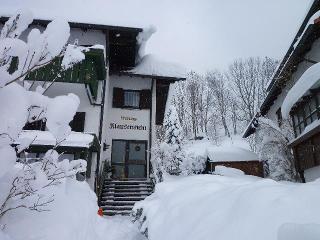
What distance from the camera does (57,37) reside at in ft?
7.34

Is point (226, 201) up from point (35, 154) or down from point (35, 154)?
down

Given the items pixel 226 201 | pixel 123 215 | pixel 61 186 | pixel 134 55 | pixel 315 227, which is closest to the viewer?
pixel 315 227

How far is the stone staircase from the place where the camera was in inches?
514

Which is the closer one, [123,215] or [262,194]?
[262,194]

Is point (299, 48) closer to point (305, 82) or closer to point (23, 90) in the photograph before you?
point (305, 82)

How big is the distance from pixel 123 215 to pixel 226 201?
9.81 m

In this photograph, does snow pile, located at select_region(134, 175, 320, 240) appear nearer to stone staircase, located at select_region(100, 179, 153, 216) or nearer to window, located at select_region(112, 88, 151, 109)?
stone staircase, located at select_region(100, 179, 153, 216)

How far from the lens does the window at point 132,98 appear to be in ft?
57.7

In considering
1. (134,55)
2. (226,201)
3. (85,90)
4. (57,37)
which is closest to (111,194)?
(85,90)

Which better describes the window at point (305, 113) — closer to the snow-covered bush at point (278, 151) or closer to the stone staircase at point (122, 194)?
the snow-covered bush at point (278, 151)

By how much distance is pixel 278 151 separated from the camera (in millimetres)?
13375

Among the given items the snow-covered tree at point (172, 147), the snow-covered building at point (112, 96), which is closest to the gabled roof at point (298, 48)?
the snow-covered tree at point (172, 147)

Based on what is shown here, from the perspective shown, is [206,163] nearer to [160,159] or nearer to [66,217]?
[160,159]

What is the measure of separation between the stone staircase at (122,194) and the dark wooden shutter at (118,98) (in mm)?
4237
